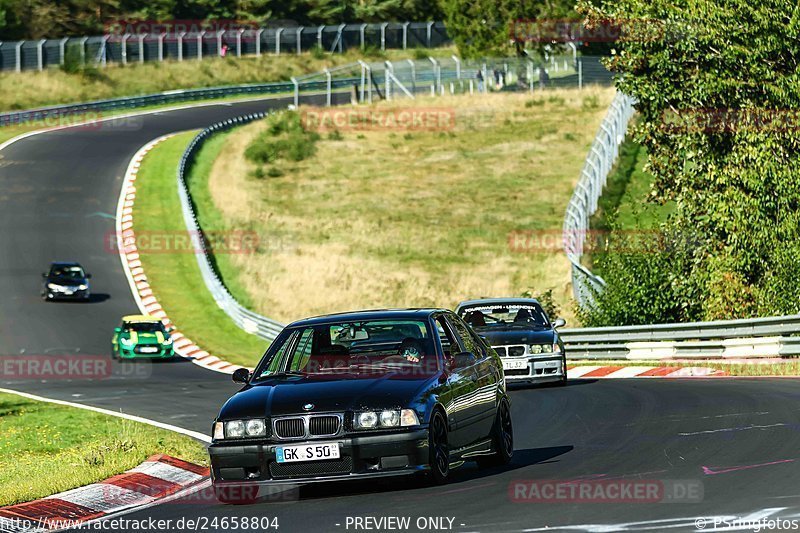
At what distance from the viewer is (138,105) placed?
78375 mm

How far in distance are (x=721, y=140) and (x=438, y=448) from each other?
754 inches

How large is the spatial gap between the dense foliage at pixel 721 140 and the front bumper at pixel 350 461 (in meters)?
18.7

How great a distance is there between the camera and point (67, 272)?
41.1 metres

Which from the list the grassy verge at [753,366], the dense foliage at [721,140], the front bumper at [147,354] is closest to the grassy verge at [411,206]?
A: the front bumper at [147,354]

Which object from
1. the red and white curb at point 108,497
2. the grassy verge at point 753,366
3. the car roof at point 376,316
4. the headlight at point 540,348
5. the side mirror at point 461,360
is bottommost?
the grassy verge at point 753,366

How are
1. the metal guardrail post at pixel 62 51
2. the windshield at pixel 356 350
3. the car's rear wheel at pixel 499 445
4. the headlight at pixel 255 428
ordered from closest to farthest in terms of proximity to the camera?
1. the headlight at pixel 255 428
2. the windshield at pixel 356 350
3. the car's rear wheel at pixel 499 445
4. the metal guardrail post at pixel 62 51

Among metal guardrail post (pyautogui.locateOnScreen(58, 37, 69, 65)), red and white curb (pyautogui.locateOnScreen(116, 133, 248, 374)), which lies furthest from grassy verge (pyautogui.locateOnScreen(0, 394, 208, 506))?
metal guardrail post (pyautogui.locateOnScreen(58, 37, 69, 65))

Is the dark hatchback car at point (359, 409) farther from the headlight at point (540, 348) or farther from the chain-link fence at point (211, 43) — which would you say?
the chain-link fence at point (211, 43)

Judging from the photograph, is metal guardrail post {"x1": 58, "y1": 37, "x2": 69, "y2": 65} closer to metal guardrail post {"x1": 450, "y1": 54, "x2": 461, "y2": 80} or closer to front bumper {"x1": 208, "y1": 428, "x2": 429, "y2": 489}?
metal guardrail post {"x1": 450, "y1": 54, "x2": 461, "y2": 80}

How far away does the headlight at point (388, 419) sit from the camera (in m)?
10.1

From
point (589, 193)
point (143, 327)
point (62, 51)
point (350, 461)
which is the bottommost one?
point (62, 51)

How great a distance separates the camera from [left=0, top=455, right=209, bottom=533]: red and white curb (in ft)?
33.0

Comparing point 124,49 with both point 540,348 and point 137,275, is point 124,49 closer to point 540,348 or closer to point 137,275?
point 137,275

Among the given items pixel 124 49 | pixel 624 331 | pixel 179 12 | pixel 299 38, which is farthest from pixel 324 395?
pixel 179 12
